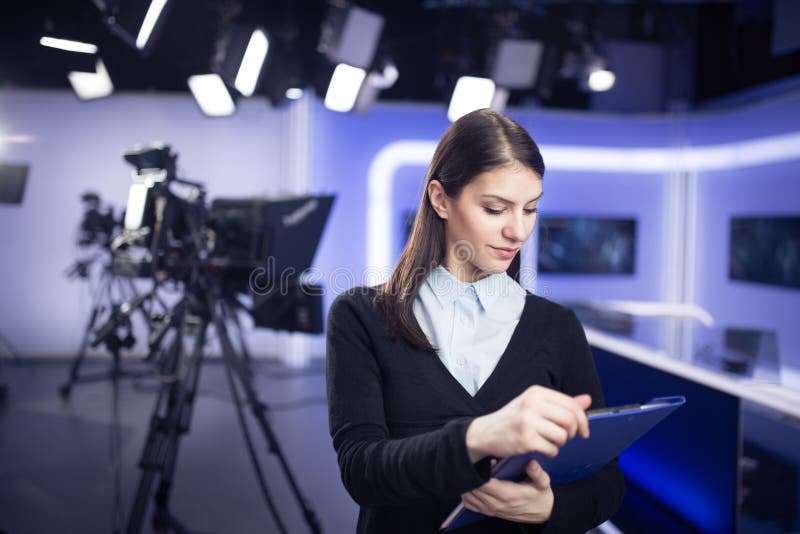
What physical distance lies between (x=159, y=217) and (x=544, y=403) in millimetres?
1645

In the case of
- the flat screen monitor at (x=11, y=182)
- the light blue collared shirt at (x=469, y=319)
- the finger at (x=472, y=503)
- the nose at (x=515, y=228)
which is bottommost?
the finger at (x=472, y=503)

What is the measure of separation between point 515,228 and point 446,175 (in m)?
0.15

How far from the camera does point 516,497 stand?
30.3 inches

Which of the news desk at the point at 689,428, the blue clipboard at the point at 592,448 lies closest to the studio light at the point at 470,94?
the news desk at the point at 689,428

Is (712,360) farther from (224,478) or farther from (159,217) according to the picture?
(224,478)

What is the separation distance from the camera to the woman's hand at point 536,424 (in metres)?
0.62

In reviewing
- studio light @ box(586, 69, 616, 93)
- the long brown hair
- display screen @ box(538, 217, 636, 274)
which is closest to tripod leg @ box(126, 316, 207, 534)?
the long brown hair

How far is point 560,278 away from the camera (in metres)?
5.87

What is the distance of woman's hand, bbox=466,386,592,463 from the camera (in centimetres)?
62

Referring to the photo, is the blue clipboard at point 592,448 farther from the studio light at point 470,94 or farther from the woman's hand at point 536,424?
the studio light at point 470,94

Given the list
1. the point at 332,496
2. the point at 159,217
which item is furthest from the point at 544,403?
the point at 332,496

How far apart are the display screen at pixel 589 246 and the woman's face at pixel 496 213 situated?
197 inches

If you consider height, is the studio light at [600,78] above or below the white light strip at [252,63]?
above

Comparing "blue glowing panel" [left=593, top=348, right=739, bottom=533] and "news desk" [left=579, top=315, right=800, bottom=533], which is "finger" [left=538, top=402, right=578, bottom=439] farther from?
"blue glowing panel" [left=593, top=348, right=739, bottom=533]
